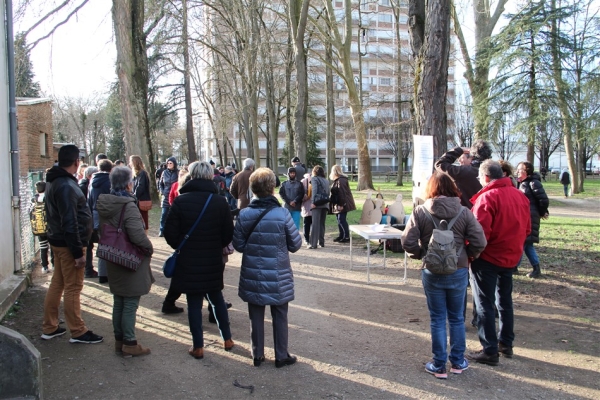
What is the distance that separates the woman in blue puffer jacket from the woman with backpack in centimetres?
108

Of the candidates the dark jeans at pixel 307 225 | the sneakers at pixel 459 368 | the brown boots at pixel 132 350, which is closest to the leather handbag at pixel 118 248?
the brown boots at pixel 132 350

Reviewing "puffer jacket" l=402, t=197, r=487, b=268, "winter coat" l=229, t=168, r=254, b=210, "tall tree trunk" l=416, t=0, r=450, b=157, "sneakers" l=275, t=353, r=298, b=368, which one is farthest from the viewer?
"winter coat" l=229, t=168, r=254, b=210

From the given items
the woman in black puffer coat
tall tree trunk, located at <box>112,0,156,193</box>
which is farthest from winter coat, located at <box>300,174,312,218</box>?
tall tree trunk, located at <box>112,0,156,193</box>

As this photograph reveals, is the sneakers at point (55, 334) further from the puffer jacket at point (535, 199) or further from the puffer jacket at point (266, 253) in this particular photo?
the puffer jacket at point (535, 199)

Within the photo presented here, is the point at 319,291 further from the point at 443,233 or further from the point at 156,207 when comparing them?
the point at 156,207

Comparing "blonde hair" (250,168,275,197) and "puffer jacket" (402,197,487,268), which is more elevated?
"blonde hair" (250,168,275,197)

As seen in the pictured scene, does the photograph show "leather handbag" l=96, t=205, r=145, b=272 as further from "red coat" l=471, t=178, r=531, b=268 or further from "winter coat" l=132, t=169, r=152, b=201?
"winter coat" l=132, t=169, r=152, b=201

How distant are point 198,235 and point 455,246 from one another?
7.38 feet

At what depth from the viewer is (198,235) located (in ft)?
13.7

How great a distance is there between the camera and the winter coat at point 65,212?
4.54 meters

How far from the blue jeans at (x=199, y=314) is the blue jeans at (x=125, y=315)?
1.87ft

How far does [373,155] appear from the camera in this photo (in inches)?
3216

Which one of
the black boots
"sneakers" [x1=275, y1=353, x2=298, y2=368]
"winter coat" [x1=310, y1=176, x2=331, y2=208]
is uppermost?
"winter coat" [x1=310, y1=176, x2=331, y2=208]

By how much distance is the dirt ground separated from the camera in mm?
3834
